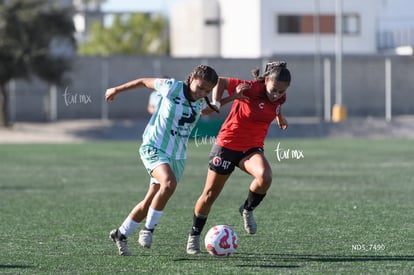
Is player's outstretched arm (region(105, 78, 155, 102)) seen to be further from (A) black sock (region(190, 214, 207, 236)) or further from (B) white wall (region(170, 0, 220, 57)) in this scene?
(B) white wall (region(170, 0, 220, 57))

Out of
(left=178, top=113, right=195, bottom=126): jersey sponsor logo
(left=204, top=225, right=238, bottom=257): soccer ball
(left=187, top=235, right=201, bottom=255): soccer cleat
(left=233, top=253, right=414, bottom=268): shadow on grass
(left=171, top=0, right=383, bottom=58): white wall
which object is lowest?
(left=233, top=253, right=414, bottom=268): shadow on grass

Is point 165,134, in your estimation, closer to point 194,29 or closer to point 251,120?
point 251,120

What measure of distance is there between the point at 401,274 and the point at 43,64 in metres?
35.1

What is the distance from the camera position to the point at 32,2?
135 ft

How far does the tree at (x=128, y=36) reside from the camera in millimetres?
78375

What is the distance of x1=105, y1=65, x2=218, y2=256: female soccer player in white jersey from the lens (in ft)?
28.2

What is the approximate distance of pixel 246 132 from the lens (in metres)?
9.58

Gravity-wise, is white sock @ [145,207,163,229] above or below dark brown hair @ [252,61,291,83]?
below

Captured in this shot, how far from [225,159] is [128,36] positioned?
70.5 metres

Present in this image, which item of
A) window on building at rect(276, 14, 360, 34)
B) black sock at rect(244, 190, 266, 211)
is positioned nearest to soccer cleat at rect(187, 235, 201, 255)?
black sock at rect(244, 190, 266, 211)

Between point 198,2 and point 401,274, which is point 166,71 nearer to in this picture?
point 198,2

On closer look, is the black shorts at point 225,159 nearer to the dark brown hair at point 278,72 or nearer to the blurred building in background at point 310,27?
the dark brown hair at point 278,72

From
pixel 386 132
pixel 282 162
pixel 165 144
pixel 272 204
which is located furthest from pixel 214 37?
pixel 165 144

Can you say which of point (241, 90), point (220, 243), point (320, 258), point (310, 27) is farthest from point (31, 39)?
point (320, 258)
